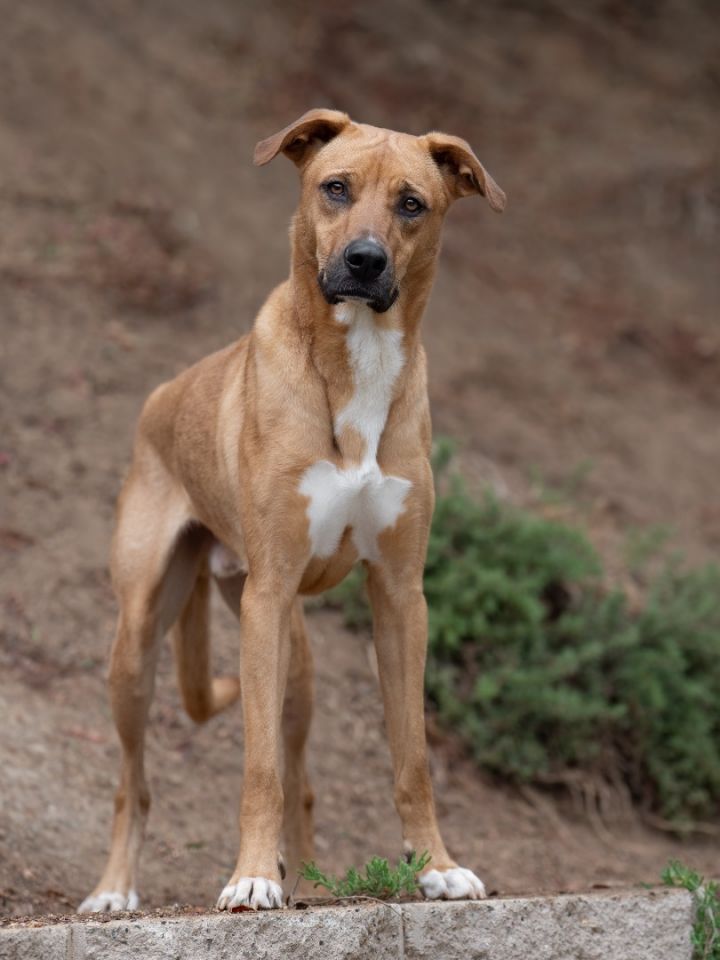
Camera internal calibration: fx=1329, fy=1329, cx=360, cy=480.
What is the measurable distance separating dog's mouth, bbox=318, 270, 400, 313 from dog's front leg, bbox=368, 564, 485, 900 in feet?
3.13

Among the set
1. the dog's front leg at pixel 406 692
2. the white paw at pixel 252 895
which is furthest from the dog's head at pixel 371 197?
the white paw at pixel 252 895

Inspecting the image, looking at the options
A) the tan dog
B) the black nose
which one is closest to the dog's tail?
the tan dog

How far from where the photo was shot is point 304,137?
4.91m

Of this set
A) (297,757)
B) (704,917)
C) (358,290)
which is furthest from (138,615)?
(704,917)

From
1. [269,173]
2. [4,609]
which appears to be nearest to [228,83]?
[269,173]

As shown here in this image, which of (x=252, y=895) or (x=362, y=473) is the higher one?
(x=362, y=473)

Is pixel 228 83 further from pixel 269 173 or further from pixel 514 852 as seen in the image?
pixel 514 852

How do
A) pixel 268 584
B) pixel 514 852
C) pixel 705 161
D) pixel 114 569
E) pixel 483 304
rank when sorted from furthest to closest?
pixel 705 161 < pixel 483 304 < pixel 514 852 < pixel 114 569 < pixel 268 584

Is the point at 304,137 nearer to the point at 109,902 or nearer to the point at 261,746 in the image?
the point at 261,746

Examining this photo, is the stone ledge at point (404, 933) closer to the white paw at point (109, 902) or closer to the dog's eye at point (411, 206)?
the white paw at point (109, 902)

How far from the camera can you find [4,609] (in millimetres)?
7695

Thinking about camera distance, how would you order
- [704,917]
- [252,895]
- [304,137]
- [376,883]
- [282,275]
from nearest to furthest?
[252,895]
[376,883]
[704,917]
[304,137]
[282,275]

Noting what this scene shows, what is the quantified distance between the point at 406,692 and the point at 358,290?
145 cm

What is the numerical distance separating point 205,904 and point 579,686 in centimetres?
325
